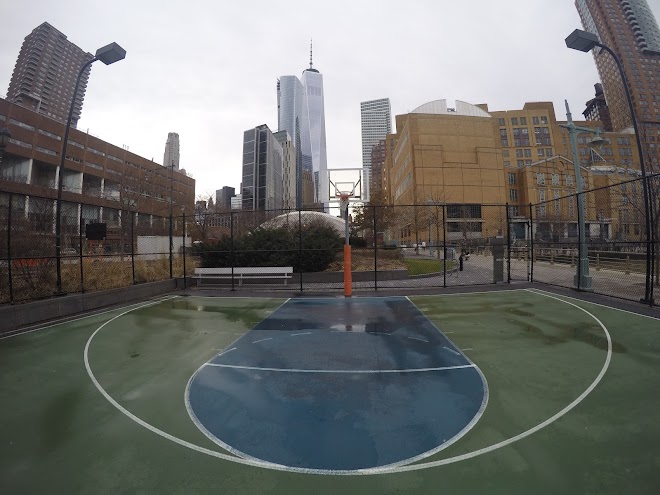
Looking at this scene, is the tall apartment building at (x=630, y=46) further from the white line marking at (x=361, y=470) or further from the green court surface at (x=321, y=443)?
the white line marking at (x=361, y=470)

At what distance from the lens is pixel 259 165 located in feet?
388

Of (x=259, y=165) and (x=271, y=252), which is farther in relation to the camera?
(x=259, y=165)

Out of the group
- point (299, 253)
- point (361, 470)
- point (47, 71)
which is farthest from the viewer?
point (47, 71)

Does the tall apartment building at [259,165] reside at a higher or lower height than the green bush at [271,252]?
higher

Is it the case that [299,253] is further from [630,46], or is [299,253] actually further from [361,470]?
[630,46]

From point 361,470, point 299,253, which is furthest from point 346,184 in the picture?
point 361,470

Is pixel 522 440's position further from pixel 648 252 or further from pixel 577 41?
pixel 577 41

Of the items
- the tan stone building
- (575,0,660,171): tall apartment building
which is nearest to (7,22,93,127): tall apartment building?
the tan stone building

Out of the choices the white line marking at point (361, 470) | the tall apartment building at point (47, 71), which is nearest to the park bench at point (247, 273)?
the white line marking at point (361, 470)

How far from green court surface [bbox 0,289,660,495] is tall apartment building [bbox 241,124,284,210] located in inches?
4306

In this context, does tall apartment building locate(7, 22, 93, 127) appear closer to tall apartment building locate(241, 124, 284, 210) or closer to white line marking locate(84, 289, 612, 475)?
tall apartment building locate(241, 124, 284, 210)

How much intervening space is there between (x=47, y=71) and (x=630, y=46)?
192m

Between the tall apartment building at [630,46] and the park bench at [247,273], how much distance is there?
361 ft

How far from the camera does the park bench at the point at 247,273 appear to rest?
15.6 m
